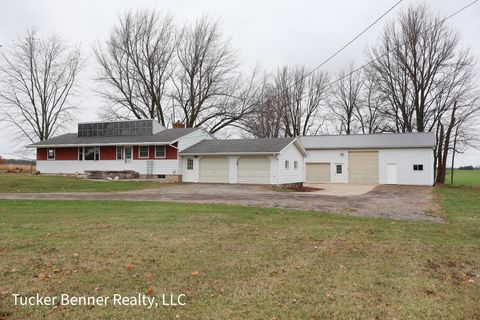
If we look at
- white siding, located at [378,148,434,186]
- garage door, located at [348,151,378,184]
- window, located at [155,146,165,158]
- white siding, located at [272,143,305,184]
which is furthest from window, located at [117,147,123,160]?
white siding, located at [378,148,434,186]

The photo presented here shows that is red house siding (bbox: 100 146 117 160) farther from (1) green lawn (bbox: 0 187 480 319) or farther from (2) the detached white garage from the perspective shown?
(1) green lawn (bbox: 0 187 480 319)

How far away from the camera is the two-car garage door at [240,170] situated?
26.2m

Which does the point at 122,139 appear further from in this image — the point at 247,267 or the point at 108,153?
the point at 247,267

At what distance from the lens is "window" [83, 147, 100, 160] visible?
31.2 m

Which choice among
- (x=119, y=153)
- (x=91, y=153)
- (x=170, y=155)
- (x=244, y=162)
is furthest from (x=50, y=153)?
(x=244, y=162)

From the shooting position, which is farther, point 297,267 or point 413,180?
point 413,180

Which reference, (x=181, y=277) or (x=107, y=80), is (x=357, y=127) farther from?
(x=181, y=277)

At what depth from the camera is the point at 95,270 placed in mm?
5098

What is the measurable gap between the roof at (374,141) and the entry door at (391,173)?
62.9 inches

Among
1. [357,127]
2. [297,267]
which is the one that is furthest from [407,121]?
[297,267]

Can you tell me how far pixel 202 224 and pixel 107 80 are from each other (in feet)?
126

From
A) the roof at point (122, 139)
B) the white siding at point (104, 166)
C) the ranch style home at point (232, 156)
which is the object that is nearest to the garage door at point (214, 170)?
the ranch style home at point (232, 156)

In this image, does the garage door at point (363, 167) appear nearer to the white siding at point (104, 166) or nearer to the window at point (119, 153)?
the white siding at point (104, 166)

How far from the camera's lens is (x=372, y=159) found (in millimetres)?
32719
